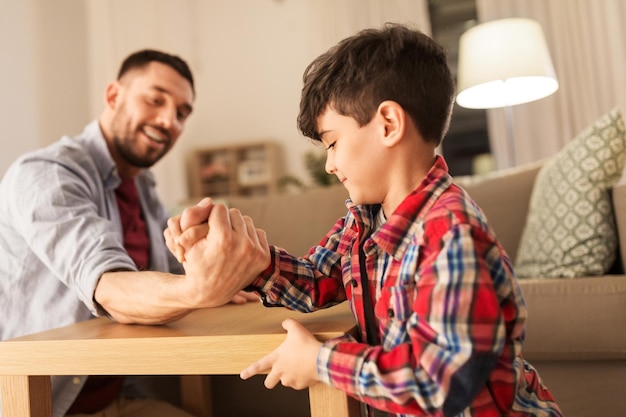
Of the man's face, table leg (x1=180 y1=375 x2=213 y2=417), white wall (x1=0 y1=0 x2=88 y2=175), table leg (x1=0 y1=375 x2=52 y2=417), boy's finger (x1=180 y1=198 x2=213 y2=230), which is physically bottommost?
table leg (x1=180 y1=375 x2=213 y2=417)

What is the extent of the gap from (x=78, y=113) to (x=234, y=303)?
9.36 ft

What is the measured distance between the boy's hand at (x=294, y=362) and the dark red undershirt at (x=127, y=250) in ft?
2.15

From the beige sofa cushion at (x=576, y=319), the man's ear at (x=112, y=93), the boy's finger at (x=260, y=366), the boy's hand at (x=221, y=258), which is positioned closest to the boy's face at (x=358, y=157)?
the boy's hand at (x=221, y=258)

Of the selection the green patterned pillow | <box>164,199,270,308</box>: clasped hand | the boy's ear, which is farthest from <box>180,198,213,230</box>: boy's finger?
the green patterned pillow

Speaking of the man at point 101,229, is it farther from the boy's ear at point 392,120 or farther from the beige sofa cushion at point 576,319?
the beige sofa cushion at point 576,319

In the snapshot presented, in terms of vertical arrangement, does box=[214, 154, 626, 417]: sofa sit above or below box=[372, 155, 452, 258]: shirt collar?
below

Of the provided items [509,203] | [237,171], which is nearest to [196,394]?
[509,203]

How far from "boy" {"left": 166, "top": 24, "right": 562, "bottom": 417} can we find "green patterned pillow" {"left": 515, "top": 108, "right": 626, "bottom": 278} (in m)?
0.91

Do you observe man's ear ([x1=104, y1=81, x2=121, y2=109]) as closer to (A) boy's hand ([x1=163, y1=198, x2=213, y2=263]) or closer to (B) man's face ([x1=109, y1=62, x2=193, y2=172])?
(B) man's face ([x1=109, y1=62, x2=193, y2=172])

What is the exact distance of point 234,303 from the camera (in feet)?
3.71

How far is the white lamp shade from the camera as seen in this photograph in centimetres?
263

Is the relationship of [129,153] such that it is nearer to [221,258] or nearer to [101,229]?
[101,229]

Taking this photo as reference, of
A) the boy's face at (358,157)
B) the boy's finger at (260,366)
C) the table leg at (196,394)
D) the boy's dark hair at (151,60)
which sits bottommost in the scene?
the table leg at (196,394)

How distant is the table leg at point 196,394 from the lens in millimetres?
1387
